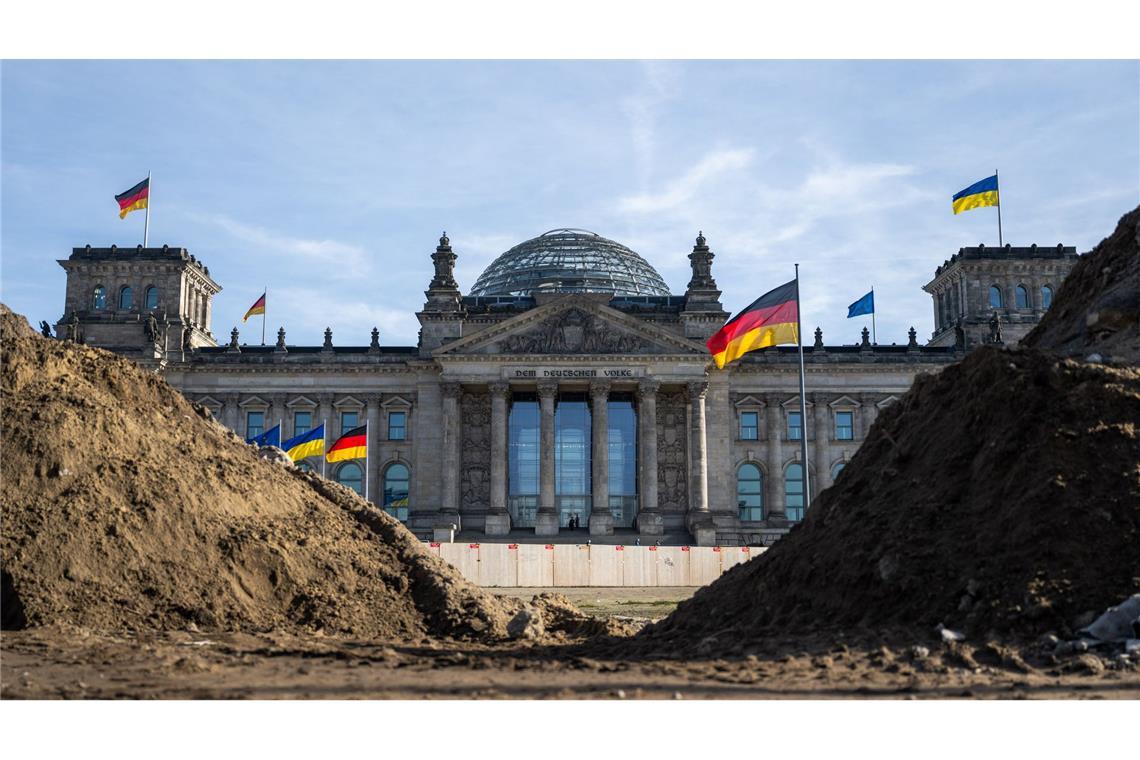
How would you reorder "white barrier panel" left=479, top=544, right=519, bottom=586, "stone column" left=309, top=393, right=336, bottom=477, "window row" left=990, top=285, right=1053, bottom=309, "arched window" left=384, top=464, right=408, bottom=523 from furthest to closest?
"window row" left=990, top=285, right=1053, bottom=309 → "stone column" left=309, top=393, right=336, bottom=477 → "arched window" left=384, top=464, right=408, bottom=523 → "white barrier panel" left=479, top=544, right=519, bottom=586

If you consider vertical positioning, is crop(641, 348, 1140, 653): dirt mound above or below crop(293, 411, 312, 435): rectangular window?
below

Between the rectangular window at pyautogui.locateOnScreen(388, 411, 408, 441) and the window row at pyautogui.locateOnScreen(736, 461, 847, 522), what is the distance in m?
20.2

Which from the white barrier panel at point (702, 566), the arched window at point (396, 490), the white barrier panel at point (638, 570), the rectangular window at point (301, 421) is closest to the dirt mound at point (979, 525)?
the white barrier panel at point (638, 570)

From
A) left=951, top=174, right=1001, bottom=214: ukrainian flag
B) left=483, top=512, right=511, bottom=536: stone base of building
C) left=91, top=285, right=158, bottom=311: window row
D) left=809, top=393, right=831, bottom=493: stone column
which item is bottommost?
left=483, top=512, right=511, bottom=536: stone base of building

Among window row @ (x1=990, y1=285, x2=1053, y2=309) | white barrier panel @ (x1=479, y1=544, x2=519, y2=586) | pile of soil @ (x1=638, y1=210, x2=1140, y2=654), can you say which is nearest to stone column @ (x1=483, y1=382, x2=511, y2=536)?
white barrier panel @ (x1=479, y1=544, x2=519, y2=586)

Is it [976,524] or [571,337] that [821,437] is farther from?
[976,524]

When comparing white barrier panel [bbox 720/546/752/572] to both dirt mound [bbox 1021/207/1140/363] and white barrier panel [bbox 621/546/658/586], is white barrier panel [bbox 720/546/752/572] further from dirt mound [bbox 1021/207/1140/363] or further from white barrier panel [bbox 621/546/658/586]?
dirt mound [bbox 1021/207/1140/363]

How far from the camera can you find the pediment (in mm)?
67562

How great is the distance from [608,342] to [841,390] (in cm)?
1508

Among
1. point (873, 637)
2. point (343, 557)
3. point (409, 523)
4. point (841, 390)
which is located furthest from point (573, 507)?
point (873, 637)

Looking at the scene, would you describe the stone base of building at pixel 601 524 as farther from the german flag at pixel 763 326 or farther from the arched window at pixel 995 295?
the arched window at pixel 995 295

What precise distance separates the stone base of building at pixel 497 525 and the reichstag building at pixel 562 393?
0.27ft

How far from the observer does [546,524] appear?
65.7 meters

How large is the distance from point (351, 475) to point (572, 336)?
51.3 ft
